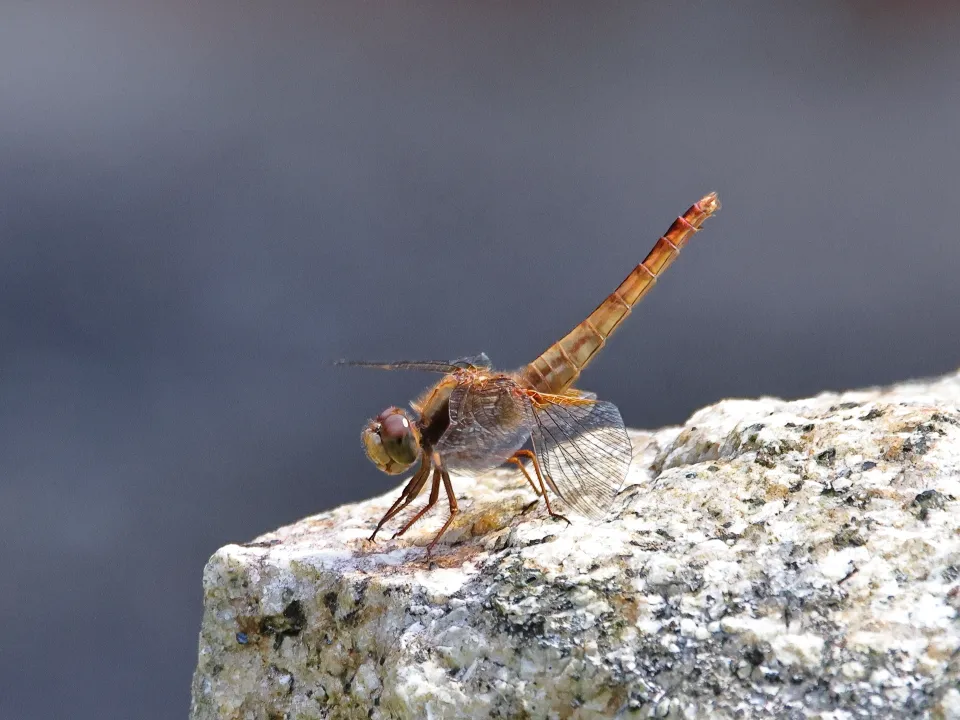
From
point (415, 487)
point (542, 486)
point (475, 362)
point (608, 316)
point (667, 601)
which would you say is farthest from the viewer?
point (608, 316)

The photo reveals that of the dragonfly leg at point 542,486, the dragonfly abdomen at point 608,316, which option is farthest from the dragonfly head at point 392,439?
the dragonfly abdomen at point 608,316

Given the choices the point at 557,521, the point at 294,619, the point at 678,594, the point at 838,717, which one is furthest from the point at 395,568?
the point at 838,717

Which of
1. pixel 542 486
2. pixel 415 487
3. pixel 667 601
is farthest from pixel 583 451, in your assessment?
pixel 667 601

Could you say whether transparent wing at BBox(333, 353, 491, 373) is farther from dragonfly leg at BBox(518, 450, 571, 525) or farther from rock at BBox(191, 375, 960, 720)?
rock at BBox(191, 375, 960, 720)

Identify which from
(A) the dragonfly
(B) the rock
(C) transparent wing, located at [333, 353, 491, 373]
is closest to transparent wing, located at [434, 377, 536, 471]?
(A) the dragonfly

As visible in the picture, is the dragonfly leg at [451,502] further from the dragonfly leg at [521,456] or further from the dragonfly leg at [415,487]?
the dragonfly leg at [521,456]

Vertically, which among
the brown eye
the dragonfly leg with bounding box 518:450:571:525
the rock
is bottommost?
the rock

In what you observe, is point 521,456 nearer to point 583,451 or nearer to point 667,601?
point 583,451
